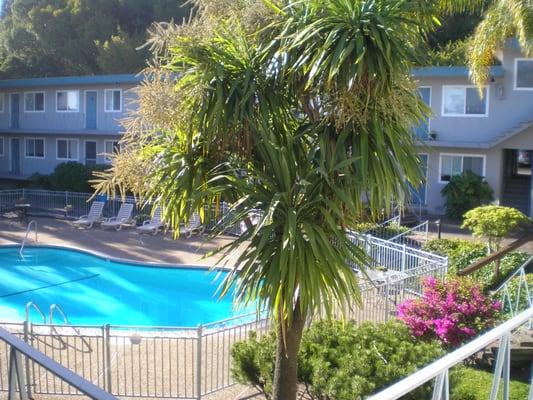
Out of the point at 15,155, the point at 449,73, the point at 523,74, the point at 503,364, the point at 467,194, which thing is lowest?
the point at 503,364

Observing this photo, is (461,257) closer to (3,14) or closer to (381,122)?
(381,122)

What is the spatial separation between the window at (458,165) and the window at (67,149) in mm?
20710

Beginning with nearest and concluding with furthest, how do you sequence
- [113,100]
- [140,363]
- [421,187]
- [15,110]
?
[421,187] → [140,363] → [113,100] → [15,110]

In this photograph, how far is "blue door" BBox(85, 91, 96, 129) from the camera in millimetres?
35000

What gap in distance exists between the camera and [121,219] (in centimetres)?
2580

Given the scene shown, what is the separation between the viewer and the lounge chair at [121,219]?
83.6 feet

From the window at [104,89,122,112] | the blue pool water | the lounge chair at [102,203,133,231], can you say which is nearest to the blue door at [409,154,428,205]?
the blue pool water

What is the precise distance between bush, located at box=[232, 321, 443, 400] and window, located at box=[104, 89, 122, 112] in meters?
26.6

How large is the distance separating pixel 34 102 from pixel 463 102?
2496cm

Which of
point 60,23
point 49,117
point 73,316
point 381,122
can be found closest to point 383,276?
point 73,316

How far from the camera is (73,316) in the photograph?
1677 centimetres

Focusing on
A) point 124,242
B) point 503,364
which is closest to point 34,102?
point 124,242

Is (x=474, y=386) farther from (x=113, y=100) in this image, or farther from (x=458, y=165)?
(x=113, y=100)

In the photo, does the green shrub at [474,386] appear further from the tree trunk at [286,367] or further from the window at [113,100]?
the window at [113,100]
